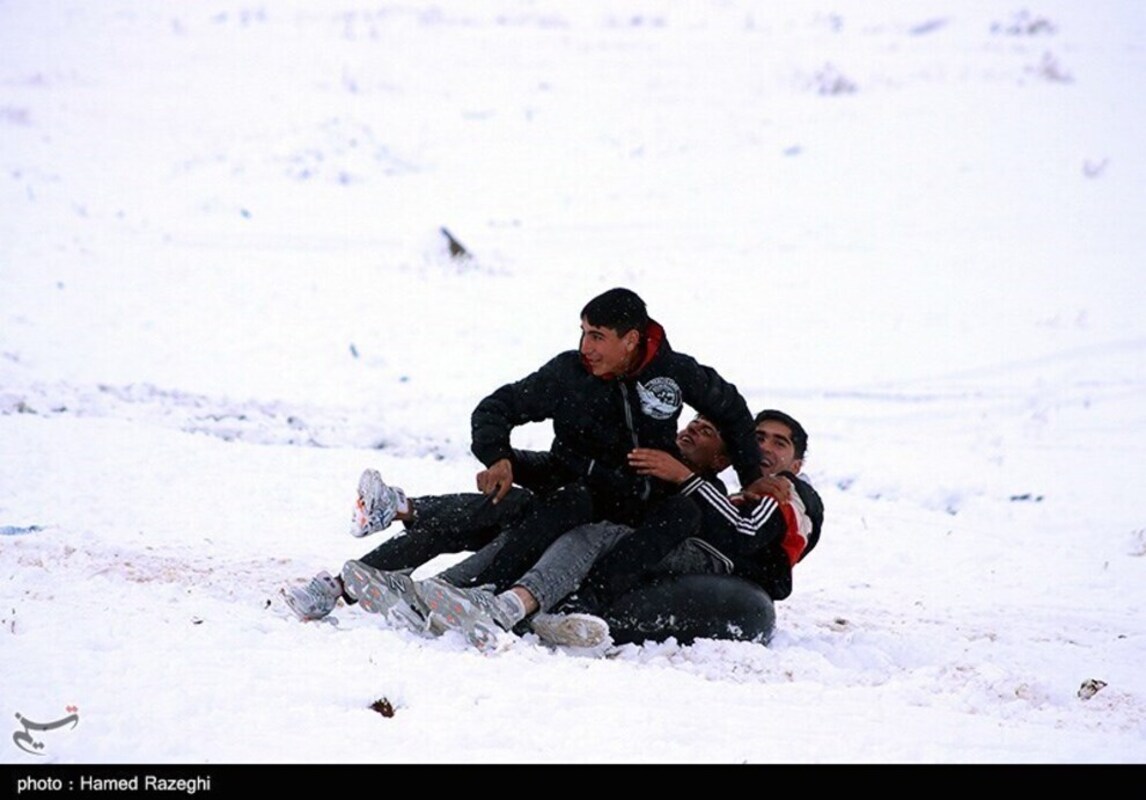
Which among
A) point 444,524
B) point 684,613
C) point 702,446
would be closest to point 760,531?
point 684,613

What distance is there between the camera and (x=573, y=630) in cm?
593

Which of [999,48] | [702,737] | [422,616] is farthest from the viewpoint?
[999,48]

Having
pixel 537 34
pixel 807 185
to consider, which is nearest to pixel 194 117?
pixel 537 34

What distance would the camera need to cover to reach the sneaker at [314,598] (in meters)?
5.99

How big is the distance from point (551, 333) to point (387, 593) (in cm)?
925

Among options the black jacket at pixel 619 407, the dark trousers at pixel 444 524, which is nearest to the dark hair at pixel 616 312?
the black jacket at pixel 619 407

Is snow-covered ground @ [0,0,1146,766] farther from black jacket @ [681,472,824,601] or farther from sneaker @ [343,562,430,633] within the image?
black jacket @ [681,472,824,601]

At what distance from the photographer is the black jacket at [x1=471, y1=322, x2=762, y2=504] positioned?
→ 652 centimetres

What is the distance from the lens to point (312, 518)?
8914 mm

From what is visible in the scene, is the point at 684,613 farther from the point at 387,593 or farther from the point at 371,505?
the point at 371,505

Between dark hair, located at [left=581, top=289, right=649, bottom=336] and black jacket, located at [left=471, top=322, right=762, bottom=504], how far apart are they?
6.2 inches

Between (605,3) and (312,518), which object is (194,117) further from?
(312,518)

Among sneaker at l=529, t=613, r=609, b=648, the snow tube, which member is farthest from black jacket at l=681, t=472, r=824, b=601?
sneaker at l=529, t=613, r=609, b=648
